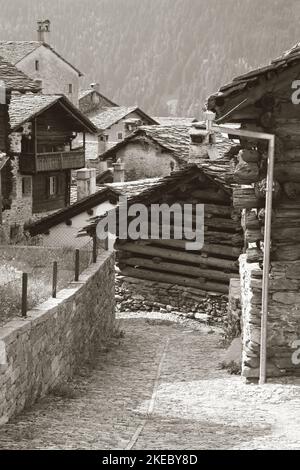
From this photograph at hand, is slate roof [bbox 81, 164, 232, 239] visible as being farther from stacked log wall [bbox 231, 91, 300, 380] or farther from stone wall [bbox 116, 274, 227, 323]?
stacked log wall [bbox 231, 91, 300, 380]

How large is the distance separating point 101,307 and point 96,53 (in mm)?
99598

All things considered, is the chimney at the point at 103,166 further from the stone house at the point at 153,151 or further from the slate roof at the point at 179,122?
the slate roof at the point at 179,122

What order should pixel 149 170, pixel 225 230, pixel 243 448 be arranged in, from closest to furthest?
pixel 243 448
pixel 225 230
pixel 149 170

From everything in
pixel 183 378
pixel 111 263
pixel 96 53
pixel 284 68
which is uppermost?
pixel 96 53

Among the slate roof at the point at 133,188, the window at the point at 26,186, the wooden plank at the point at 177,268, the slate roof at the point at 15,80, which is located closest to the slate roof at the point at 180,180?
the slate roof at the point at 133,188

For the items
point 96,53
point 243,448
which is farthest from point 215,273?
point 96,53

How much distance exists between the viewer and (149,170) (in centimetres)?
3912

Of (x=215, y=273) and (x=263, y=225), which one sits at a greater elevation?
(x=263, y=225)

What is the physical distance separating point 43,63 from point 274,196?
138 feet

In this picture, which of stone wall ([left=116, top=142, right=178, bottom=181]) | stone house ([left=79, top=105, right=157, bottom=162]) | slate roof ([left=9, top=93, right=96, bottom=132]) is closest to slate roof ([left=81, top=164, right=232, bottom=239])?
slate roof ([left=9, top=93, right=96, bottom=132])

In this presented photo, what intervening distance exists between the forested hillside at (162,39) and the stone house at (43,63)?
51114 millimetres

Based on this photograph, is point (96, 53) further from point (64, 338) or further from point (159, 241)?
point (64, 338)

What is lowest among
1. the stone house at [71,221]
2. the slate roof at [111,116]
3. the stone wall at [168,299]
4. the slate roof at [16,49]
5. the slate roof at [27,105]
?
the stone wall at [168,299]

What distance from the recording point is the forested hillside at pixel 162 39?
108m
